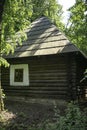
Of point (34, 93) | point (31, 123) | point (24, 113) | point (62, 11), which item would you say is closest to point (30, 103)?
point (34, 93)

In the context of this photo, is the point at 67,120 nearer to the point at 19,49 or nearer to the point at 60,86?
the point at 60,86

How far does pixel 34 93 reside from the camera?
1570 cm

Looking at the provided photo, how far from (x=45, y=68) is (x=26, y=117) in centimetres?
433

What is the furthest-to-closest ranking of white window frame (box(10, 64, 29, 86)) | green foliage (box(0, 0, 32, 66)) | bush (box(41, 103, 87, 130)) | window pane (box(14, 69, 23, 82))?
1. window pane (box(14, 69, 23, 82))
2. white window frame (box(10, 64, 29, 86))
3. green foliage (box(0, 0, 32, 66))
4. bush (box(41, 103, 87, 130))

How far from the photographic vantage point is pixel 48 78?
15.1 m

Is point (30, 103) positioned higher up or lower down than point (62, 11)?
lower down

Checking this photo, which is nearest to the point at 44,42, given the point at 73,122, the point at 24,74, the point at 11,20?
the point at 24,74

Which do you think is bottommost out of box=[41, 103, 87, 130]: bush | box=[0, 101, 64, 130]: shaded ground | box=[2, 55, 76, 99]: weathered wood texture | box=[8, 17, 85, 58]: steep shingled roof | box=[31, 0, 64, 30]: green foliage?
box=[0, 101, 64, 130]: shaded ground

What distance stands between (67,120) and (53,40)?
854 centimetres

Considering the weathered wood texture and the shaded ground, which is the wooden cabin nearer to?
the weathered wood texture

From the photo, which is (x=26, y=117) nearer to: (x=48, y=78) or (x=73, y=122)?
(x=48, y=78)

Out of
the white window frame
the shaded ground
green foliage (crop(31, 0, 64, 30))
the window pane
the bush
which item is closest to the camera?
the bush

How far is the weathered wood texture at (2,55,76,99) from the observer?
1447 centimetres

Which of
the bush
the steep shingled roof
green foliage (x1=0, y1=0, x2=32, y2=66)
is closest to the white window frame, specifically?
the steep shingled roof
